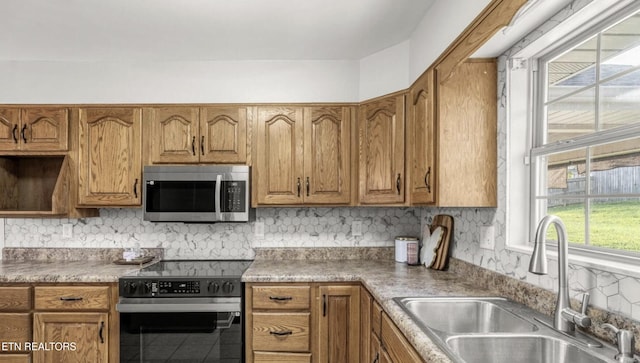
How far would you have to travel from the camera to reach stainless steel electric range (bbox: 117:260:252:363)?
2396 mm

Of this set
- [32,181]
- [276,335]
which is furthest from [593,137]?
[32,181]

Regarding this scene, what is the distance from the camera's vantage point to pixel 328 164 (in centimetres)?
277

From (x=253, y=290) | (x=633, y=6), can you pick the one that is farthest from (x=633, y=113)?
(x=253, y=290)

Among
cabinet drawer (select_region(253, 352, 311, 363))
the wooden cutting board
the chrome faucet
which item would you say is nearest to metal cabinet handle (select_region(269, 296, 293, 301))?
cabinet drawer (select_region(253, 352, 311, 363))

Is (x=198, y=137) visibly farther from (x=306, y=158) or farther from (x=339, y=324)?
(x=339, y=324)

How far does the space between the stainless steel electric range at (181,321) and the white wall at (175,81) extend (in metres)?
1.34

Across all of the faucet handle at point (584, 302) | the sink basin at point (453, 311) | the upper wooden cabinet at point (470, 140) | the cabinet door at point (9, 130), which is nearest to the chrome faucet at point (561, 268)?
the faucet handle at point (584, 302)

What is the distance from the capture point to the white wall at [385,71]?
102 inches

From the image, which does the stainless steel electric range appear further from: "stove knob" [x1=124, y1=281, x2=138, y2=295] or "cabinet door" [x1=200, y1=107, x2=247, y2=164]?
"cabinet door" [x1=200, y1=107, x2=247, y2=164]

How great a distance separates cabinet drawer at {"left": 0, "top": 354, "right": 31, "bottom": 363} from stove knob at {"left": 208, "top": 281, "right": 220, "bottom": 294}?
1.23 metres

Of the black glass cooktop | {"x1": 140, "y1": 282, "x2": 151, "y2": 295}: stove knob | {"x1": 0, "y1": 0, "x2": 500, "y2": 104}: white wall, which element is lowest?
{"x1": 140, "y1": 282, "x2": 151, "y2": 295}: stove knob

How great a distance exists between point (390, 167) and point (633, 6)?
1.53 m

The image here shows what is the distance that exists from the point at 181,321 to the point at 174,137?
50.1 inches

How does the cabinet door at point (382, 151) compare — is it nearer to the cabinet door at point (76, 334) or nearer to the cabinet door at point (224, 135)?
the cabinet door at point (224, 135)
